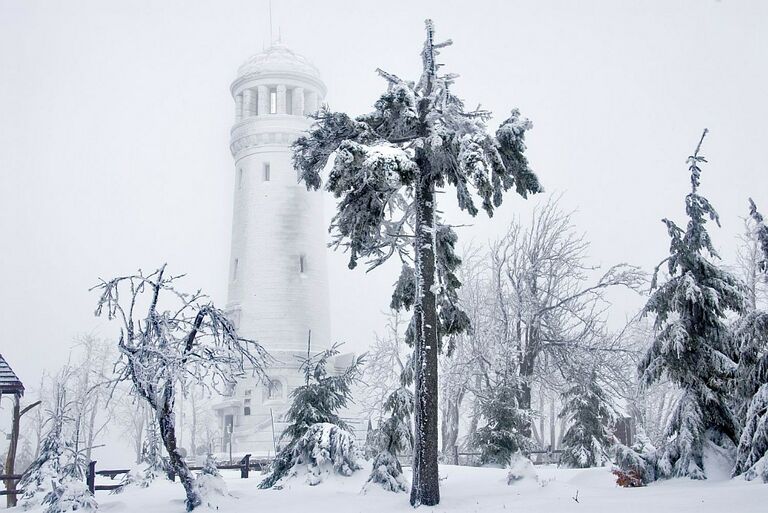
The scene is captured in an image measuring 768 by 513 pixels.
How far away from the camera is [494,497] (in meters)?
16.9

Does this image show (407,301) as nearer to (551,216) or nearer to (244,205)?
(551,216)

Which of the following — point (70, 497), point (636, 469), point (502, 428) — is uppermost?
point (502, 428)

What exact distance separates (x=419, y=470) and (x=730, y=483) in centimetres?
647

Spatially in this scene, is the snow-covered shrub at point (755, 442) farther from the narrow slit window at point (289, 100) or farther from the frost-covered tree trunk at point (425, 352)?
the narrow slit window at point (289, 100)

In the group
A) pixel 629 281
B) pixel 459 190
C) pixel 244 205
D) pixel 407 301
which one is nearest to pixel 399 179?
pixel 459 190

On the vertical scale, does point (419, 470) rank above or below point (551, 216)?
below

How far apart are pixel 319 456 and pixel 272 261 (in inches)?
971

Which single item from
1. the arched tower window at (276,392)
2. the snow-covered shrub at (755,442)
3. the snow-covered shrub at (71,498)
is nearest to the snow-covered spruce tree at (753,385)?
the snow-covered shrub at (755,442)

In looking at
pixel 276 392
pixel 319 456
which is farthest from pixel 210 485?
pixel 276 392

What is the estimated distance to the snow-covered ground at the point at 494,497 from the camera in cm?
1354

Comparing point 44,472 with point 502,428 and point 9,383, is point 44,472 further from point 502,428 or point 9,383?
point 502,428

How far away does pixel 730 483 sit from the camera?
15242 mm

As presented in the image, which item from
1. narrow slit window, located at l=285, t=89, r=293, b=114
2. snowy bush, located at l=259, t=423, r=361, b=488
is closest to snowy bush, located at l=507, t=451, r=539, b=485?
snowy bush, located at l=259, t=423, r=361, b=488

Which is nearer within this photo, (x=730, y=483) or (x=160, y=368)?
(x=730, y=483)
